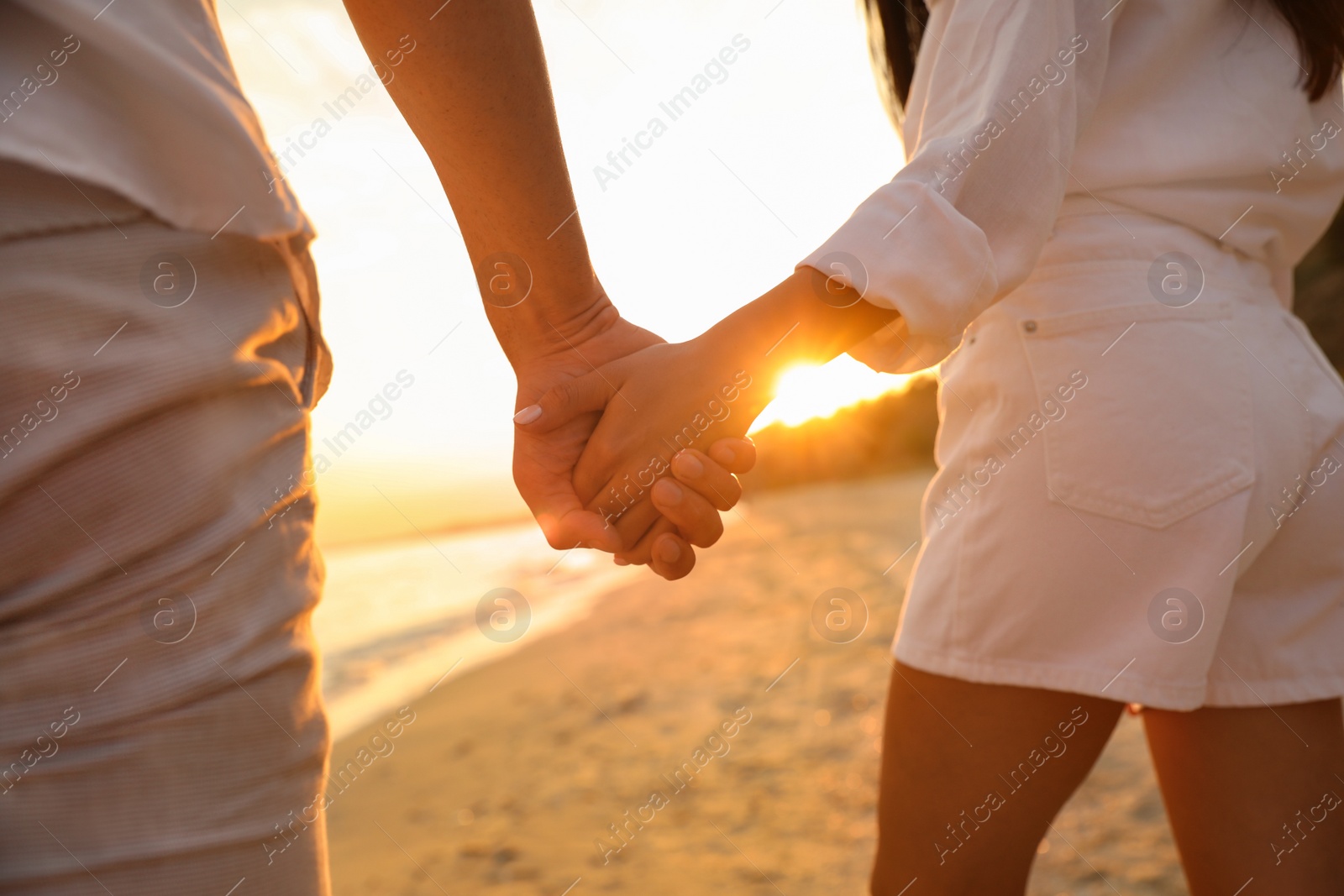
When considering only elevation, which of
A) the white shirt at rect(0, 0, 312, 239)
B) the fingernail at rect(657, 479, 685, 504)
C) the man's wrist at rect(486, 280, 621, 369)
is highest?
the white shirt at rect(0, 0, 312, 239)

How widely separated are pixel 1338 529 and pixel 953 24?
2.93 feet

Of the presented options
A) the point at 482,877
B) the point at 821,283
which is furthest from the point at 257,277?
the point at 482,877

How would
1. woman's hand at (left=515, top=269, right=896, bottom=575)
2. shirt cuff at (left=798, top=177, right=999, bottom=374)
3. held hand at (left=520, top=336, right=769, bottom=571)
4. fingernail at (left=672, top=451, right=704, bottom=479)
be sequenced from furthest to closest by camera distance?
fingernail at (left=672, top=451, right=704, bottom=479)
held hand at (left=520, top=336, right=769, bottom=571)
woman's hand at (left=515, top=269, right=896, bottom=575)
shirt cuff at (left=798, top=177, right=999, bottom=374)

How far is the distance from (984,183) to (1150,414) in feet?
1.26

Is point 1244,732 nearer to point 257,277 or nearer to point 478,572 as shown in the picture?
point 257,277

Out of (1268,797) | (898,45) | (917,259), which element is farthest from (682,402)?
(1268,797)

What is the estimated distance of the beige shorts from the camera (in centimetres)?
70

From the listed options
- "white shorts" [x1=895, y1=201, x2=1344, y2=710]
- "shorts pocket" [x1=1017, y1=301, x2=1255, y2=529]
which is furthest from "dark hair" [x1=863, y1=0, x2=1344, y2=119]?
"shorts pocket" [x1=1017, y1=301, x2=1255, y2=529]

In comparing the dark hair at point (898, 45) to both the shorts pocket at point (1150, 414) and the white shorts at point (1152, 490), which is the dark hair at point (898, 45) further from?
the shorts pocket at point (1150, 414)

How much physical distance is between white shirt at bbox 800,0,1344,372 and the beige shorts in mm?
793

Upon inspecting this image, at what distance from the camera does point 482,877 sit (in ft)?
10.2

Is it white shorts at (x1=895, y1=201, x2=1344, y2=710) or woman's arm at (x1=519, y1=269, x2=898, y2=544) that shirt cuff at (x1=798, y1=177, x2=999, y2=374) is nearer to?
woman's arm at (x1=519, y1=269, x2=898, y2=544)

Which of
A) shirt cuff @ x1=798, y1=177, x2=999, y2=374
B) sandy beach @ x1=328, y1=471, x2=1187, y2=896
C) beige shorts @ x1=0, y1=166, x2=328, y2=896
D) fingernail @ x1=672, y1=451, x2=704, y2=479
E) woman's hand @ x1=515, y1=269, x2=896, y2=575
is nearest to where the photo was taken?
beige shorts @ x1=0, y1=166, x2=328, y2=896

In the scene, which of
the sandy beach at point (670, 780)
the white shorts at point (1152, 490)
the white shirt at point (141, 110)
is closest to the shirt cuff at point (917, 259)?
the white shorts at point (1152, 490)
